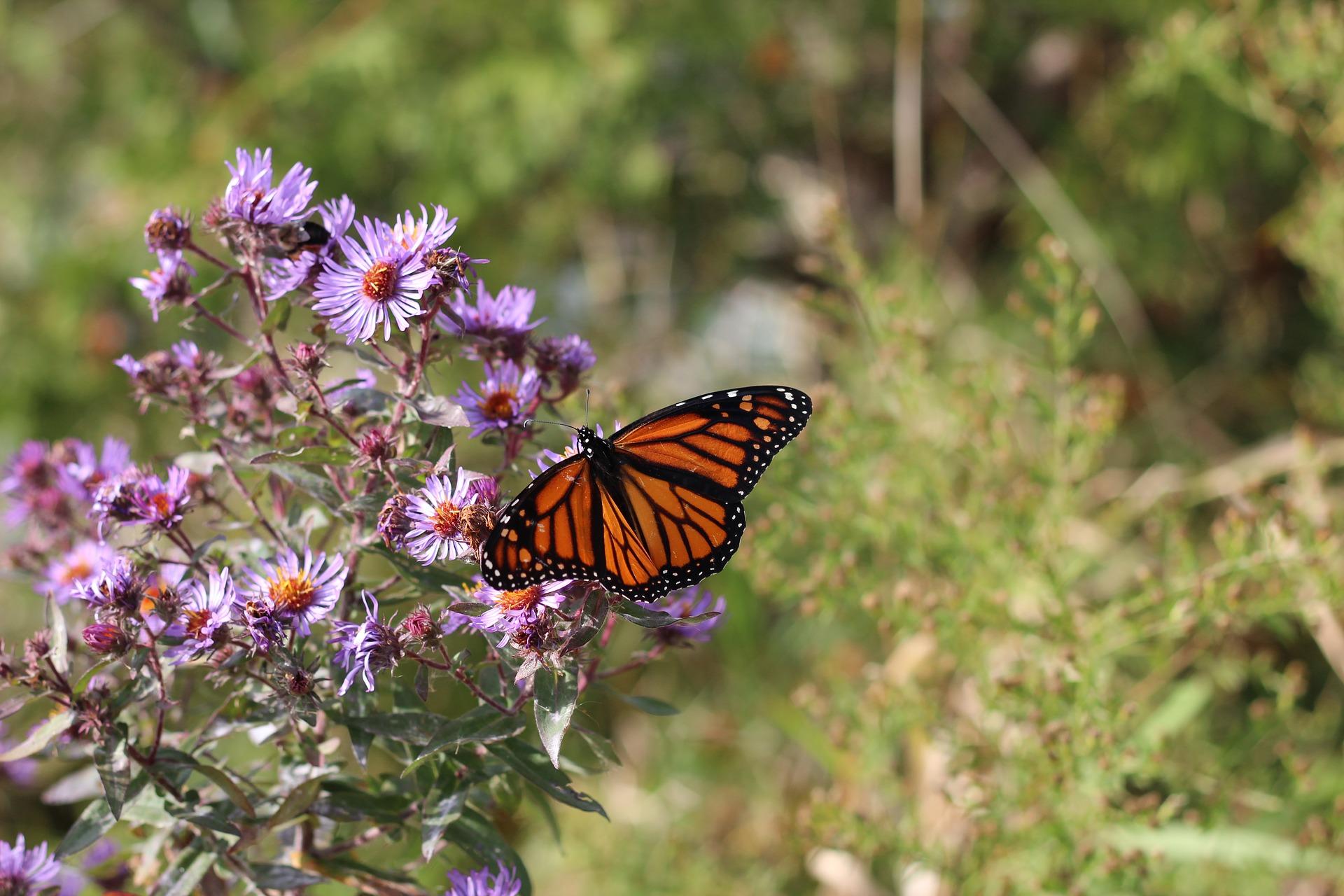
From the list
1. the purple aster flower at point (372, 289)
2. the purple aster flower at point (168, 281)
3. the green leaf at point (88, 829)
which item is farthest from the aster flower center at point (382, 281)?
the green leaf at point (88, 829)

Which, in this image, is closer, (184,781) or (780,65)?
(184,781)

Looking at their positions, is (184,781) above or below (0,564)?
below

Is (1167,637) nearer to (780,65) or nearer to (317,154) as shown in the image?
(780,65)

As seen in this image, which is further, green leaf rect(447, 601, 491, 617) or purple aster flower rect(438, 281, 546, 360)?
purple aster flower rect(438, 281, 546, 360)

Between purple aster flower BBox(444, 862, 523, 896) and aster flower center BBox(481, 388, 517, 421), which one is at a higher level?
aster flower center BBox(481, 388, 517, 421)

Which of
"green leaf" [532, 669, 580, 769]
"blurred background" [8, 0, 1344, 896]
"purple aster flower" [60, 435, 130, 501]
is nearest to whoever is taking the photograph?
"green leaf" [532, 669, 580, 769]

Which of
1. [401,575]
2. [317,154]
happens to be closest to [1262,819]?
[401,575]

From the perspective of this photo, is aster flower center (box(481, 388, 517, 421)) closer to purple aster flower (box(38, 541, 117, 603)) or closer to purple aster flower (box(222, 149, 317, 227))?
purple aster flower (box(222, 149, 317, 227))

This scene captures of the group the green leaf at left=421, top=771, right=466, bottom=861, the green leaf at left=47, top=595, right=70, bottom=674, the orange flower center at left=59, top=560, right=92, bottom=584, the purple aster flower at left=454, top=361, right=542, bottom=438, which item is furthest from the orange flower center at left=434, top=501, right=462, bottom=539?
the orange flower center at left=59, top=560, right=92, bottom=584
